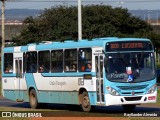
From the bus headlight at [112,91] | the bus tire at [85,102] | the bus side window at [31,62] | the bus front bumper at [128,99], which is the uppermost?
the bus side window at [31,62]

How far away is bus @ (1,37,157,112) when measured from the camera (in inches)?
960

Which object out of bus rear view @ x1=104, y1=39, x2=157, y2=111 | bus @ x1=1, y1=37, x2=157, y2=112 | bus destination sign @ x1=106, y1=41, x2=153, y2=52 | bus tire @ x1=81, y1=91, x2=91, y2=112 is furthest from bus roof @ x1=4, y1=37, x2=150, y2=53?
bus tire @ x1=81, y1=91, x2=91, y2=112

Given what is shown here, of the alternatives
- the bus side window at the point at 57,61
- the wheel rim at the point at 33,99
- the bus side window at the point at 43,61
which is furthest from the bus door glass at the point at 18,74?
the bus side window at the point at 57,61

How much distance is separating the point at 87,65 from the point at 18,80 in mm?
6839

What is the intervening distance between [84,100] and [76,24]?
159 feet

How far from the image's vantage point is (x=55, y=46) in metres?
28.3

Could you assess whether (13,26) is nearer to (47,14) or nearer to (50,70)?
(47,14)

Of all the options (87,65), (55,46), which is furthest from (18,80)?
(87,65)

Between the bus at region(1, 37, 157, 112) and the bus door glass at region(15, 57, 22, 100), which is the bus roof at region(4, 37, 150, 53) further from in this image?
the bus door glass at region(15, 57, 22, 100)

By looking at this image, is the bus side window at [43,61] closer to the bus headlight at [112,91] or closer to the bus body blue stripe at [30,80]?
the bus body blue stripe at [30,80]

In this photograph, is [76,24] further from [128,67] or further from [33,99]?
[128,67]

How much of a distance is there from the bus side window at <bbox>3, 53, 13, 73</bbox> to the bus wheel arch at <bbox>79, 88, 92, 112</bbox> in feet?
22.7

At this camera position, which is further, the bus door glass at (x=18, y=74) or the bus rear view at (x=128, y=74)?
the bus door glass at (x=18, y=74)

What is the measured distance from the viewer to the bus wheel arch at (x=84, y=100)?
84.4 feet
